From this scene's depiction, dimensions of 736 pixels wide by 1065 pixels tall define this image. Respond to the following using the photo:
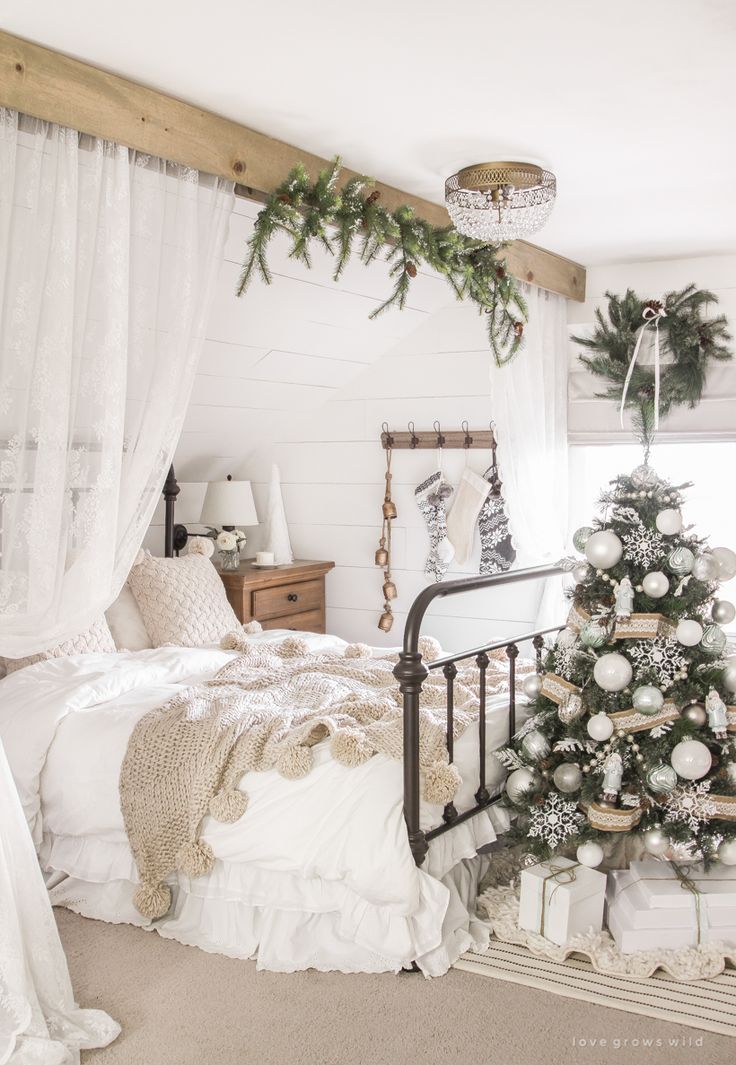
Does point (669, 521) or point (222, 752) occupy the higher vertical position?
point (669, 521)

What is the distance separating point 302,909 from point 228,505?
263cm

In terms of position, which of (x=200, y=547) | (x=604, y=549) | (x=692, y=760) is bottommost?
(x=692, y=760)

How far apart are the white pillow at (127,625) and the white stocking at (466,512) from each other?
68.0 inches

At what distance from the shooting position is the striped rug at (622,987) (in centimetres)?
253

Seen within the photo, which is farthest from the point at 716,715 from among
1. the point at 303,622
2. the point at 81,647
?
the point at 303,622

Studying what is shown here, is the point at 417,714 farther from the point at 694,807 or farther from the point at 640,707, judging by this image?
the point at 694,807

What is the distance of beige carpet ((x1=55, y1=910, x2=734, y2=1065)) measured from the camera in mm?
2373

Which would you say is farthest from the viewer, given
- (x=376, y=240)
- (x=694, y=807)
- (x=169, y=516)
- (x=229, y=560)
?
(x=229, y=560)

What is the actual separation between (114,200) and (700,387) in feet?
9.53

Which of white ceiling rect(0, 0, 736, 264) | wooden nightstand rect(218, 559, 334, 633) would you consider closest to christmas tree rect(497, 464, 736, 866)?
white ceiling rect(0, 0, 736, 264)

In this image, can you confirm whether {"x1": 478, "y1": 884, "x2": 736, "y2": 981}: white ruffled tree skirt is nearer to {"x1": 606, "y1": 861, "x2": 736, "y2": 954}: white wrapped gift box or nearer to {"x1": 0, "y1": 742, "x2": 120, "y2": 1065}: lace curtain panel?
{"x1": 606, "y1": 861, "x2": 736, "y2": 954}: white wrapped gift box

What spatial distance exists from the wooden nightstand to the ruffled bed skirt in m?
1.81

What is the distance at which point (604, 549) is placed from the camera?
2977mm

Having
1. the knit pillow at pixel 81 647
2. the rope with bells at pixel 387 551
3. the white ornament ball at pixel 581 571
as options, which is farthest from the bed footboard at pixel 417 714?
the rope with bells at pixel 387 551
